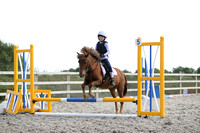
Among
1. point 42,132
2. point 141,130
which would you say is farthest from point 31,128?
point 141,130

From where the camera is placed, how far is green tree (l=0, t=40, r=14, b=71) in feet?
45.9

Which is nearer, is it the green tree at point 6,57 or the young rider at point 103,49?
the young rider at point 103,49

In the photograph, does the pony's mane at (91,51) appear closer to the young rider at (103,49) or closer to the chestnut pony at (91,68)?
the chestnut pony at (91,68)

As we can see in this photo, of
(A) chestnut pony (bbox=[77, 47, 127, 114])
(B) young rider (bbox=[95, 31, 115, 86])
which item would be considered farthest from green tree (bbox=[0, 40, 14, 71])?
(A) chestnut pony (bbox=[77, 47, 127, 114])

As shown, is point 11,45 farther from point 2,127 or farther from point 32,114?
point 2,127

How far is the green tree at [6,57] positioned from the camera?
45.9 feet

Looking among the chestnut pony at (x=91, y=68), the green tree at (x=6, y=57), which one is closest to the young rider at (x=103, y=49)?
the chestnut pony at (x=91, y=68)

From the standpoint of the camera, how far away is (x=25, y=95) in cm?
610

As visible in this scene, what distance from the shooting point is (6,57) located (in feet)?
46.6

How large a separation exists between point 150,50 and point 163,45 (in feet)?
0.95

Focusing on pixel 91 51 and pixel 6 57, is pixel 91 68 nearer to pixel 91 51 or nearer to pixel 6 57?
pixel 91 51

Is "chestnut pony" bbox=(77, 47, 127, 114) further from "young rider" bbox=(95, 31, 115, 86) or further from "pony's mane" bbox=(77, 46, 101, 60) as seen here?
"young rider" bbox=(95, 31, 115, 86)

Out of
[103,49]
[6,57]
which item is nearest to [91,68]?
[103,49]

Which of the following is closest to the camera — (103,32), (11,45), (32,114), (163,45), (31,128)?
(31,128)
